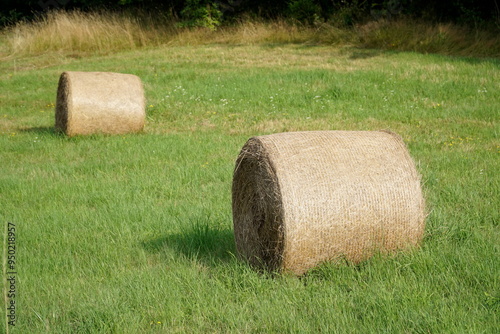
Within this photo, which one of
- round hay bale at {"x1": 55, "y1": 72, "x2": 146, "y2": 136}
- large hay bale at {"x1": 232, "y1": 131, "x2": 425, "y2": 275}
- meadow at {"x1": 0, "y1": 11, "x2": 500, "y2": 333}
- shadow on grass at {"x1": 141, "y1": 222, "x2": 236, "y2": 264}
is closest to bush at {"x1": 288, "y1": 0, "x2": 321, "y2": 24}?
meadow at {"x1": 0, "y1": 11, "x2": 500, "y2": 333}

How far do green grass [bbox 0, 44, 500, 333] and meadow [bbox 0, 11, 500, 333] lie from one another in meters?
0.02

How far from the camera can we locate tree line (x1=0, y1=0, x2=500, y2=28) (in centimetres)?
2052

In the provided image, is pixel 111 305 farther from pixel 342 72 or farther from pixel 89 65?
pixel 89 65

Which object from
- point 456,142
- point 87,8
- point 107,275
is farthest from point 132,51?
point 107,275

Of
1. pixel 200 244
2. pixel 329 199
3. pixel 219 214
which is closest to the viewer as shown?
pixel 329 199

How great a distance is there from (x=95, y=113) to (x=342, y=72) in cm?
700

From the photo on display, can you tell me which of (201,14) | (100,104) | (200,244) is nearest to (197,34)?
(201,14)

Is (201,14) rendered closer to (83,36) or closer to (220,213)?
(83,36)

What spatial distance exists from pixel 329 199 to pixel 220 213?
1.96m

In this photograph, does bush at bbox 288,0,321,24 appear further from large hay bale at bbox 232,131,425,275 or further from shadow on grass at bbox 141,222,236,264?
large hay bale at bbox 232,131,425,275

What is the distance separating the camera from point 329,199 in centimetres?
452

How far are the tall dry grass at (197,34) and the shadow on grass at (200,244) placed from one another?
46.4 ft

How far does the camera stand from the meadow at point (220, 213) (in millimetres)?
4102

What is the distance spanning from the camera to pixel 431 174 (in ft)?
24.0
